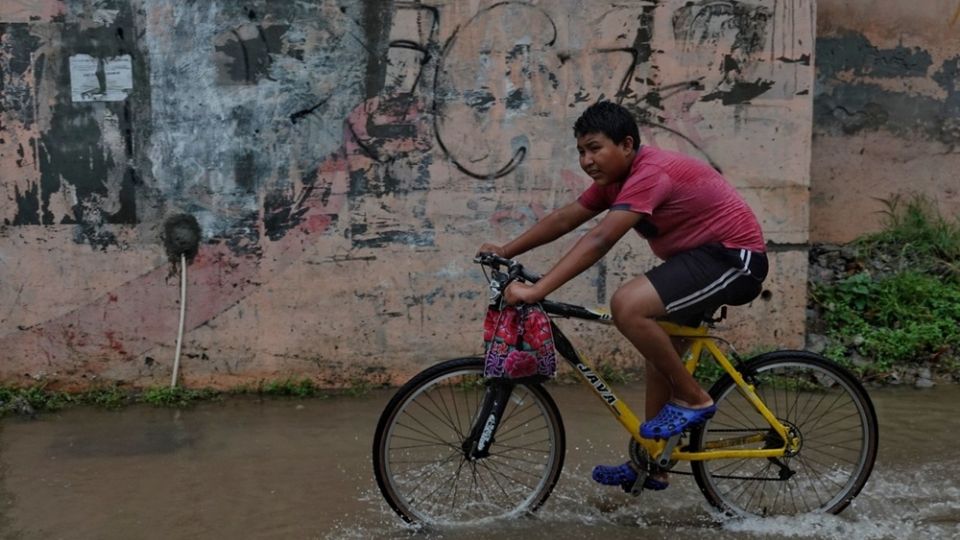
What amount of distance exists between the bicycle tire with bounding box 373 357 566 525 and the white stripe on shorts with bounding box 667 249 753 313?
666 millimetres

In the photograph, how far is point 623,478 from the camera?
4051 mm

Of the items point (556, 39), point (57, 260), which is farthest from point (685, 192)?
point (57, 260)

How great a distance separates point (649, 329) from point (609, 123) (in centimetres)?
80

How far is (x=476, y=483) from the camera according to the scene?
433 centimetres

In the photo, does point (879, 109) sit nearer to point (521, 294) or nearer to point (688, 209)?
point (688, 209)

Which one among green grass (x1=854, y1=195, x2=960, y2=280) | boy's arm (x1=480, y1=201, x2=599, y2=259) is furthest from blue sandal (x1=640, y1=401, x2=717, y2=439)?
green grass (x1=854, y1=195, x2=960, y2=280)

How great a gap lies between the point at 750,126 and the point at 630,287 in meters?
2.57

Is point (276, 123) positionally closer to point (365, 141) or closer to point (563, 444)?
point (365, 141)

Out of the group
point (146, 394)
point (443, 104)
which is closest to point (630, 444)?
point (443, 104)

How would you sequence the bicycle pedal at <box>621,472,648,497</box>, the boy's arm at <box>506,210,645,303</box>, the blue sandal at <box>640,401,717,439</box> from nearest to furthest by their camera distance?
the boy's arm at <box>506,210,645,303</box> < the blue sandal at <box>640,401,717,439</box> < the bicycle pedal at <box>621,472,648,497</box>

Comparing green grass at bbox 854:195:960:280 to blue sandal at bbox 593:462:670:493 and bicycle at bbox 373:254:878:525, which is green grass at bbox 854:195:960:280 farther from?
blue sandal at bbox 593:462:670:493

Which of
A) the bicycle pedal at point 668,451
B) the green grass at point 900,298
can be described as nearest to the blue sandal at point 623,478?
the bicycle pedal at point 668,451

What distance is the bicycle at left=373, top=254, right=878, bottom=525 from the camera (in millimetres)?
3895

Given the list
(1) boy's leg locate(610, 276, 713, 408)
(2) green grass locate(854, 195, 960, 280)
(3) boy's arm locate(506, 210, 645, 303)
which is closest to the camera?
(3) boy's arm locate(506, 210, 645, 303)
